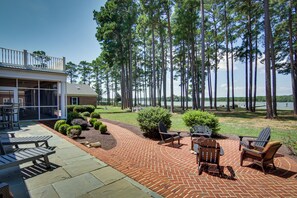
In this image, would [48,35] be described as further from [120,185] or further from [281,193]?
[281,193]

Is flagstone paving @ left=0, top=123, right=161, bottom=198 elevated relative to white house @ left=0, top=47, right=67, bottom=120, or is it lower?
lower

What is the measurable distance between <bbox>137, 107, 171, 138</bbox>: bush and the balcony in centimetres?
792

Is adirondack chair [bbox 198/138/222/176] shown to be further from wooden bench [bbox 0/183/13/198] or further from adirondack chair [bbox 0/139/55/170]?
wooden bench [bbox 0/183/13/198]

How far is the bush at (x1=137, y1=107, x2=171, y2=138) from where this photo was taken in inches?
334

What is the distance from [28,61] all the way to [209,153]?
12.8 meters

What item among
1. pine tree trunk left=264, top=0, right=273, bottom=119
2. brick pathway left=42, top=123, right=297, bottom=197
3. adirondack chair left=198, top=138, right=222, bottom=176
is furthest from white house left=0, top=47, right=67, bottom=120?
pine tree trunk left=264, top=0, right=273, bottom=119

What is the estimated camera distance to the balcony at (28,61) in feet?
33.0

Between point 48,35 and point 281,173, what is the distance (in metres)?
16.4

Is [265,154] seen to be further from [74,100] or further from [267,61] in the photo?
[74,100]

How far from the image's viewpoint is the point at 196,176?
159 inches

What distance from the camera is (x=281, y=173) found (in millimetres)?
4266

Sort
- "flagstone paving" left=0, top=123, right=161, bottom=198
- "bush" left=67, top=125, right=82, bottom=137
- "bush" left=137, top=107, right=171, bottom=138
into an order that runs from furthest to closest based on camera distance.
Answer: "bush" left=137, top=107, right=171, bottom=138, "bush" left=67, top=125, right=82, bottom=137, "flagstone paving" left=0, top=123, right=161, bottom=198

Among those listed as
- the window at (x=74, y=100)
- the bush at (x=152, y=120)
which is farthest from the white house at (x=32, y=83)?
the window at (x=74, y=100)

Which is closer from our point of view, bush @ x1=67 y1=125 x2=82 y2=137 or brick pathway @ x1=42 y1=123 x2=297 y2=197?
brick pathway @ x1=42 y1=123 x2=297 y2=197
